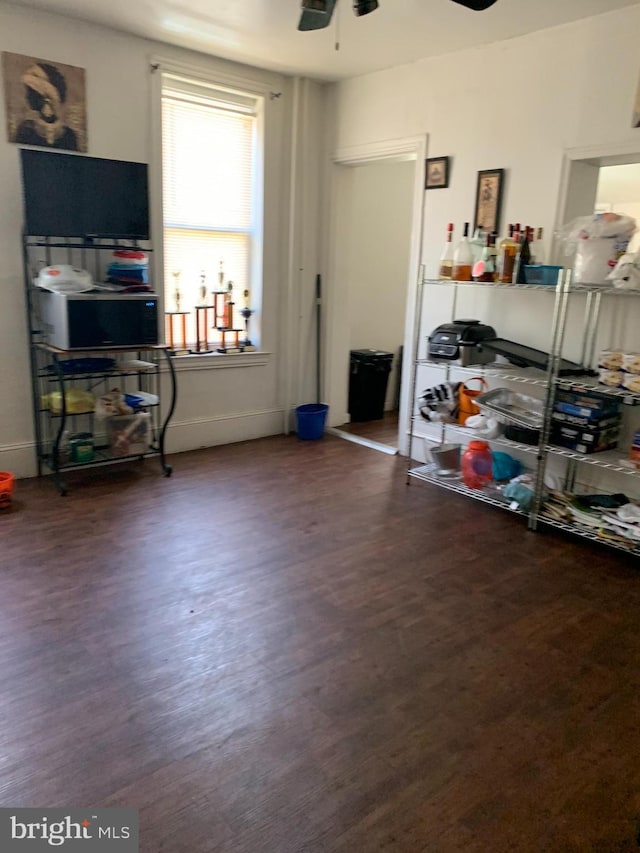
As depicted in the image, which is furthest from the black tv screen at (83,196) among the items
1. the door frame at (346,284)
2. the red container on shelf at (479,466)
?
the red container on shelf at (479,466)

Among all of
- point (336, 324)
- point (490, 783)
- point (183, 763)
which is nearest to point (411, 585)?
point (490, 783)

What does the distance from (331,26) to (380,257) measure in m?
2.42

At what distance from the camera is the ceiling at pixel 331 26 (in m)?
3.24

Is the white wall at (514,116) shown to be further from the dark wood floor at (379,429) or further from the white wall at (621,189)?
the white wall at (621,189)

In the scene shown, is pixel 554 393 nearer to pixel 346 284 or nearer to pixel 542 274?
pixel 542 274

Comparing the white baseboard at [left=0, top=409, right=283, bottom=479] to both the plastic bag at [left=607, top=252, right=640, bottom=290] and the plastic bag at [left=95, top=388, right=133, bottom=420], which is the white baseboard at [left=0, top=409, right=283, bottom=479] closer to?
the plastic bag at [left=95, top=388, right=133, bottom=420]

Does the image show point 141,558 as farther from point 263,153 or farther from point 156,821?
point 263,153

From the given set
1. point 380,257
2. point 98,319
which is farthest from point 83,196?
point 380,257

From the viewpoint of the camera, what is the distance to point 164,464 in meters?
4.15

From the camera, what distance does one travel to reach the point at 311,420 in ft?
16.4

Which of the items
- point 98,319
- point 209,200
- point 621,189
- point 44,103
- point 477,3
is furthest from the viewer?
point 621,189

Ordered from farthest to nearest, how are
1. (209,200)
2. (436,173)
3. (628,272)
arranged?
1. (209,200)
2. (436,173)
3. (628,272)

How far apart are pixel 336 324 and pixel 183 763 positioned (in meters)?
3.93

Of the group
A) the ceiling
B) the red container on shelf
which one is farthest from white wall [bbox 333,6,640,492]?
the red container on shelf
